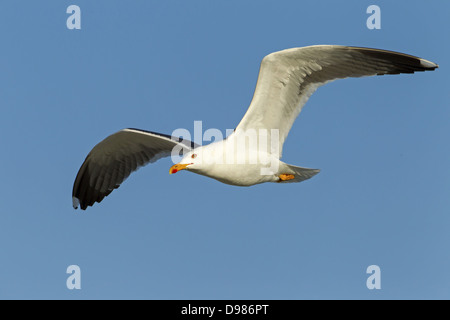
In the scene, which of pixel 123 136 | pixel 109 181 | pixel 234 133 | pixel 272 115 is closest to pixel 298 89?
pixel 272 115

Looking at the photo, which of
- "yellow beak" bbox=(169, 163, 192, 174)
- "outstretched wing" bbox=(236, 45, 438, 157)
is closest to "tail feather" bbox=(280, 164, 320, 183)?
"outstretched wing" bbox=(236, 45, 438, 157)

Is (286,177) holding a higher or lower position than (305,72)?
lower

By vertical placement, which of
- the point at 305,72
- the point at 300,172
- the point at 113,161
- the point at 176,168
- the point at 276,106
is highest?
the point at 305,72

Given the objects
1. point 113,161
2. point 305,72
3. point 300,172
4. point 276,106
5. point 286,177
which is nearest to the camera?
point 305,72

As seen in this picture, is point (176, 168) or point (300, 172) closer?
point (176, 168)

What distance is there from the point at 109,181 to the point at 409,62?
18.0 feet

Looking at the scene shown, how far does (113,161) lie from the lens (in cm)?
1142

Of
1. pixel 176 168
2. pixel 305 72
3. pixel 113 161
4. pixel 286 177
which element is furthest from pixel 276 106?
pixel 113 161

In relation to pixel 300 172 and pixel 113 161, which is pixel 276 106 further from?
pixel 113 161

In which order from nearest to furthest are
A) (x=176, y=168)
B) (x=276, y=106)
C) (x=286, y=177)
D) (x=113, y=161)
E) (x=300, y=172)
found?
(x=176, y=168) < (x=276, y=106) < (x=286, y=177) < (x=300, y=172) < (x=113, y=161)

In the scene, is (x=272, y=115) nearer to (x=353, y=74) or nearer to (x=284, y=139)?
(x=284, y=139)

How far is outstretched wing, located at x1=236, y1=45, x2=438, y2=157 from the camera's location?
8.67 metres

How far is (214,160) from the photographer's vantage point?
8.88 meters

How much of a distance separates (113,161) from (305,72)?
408cm
